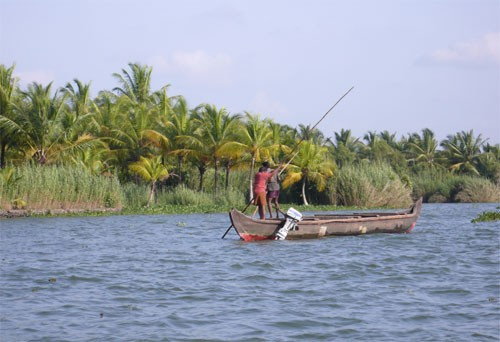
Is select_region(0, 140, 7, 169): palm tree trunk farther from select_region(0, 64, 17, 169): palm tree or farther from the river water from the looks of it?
the river water

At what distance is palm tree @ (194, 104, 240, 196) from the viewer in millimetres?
41125

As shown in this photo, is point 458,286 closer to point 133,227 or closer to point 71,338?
point 71,338

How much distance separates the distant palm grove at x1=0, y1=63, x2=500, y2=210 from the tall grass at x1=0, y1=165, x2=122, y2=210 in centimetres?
4

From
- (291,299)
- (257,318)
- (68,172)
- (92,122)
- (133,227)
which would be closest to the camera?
(257,318)

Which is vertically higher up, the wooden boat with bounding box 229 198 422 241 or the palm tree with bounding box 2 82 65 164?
the palm tree with bounding box 2 82 65 164

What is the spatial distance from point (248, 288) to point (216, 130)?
28194mm

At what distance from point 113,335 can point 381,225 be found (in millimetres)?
13967

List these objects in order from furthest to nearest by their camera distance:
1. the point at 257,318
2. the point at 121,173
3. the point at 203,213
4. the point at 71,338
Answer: the point at 121,173 < the point at 203,213 < the point at 257,318 < the point at 71,338

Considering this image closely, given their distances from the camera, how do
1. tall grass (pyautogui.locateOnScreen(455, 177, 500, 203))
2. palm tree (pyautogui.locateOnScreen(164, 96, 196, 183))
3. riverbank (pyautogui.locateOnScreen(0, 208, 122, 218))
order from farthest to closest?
tall grass (pyautogui.locateOnScreen(455, 177, 500, 203))
palm tree (pyautogui.locateOnScreen(164, 96, 196, 183))
riverbank (pyautogui.locateOnScreen(0, 208, 122, 218))

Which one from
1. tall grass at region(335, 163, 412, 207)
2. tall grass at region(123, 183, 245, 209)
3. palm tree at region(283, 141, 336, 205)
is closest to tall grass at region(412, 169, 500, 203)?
tall grass at region(335, 163, 412, 207)

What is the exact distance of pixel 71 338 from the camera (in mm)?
9602

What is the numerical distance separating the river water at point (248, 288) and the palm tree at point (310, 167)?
1985cm

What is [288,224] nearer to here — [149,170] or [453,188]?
[149,170]

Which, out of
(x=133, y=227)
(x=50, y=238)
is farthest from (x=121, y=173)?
(x=50, y=238)
